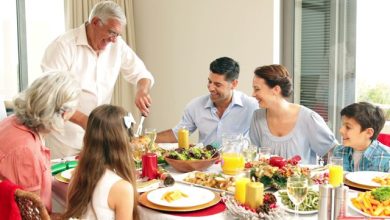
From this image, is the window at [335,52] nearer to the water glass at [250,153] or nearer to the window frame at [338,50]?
the window frame at [338,50]

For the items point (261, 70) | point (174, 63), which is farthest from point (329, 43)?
point (174, 63)

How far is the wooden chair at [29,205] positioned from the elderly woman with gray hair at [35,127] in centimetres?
30

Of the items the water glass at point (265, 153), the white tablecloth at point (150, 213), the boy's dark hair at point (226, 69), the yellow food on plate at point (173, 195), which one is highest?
the boy's dark hair at point (226, 69)

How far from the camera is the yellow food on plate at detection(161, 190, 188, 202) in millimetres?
1719

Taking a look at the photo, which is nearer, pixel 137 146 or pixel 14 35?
pixel 137 146

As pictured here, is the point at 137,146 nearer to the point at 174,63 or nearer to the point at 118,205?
the point at 118,205

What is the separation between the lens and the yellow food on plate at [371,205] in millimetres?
1572

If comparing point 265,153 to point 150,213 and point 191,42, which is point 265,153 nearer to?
point 150,213

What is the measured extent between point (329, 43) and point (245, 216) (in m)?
2.53

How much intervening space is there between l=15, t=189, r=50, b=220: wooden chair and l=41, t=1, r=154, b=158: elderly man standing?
1.42 metres

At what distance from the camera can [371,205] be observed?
5.30 feet

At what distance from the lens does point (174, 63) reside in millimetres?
4406

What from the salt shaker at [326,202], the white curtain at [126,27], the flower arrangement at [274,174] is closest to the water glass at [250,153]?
the flower arrangement at [274,174]

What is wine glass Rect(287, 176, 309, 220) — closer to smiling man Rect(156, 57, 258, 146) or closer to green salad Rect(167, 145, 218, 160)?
green salad Rect(167, 145, 218, 160)
